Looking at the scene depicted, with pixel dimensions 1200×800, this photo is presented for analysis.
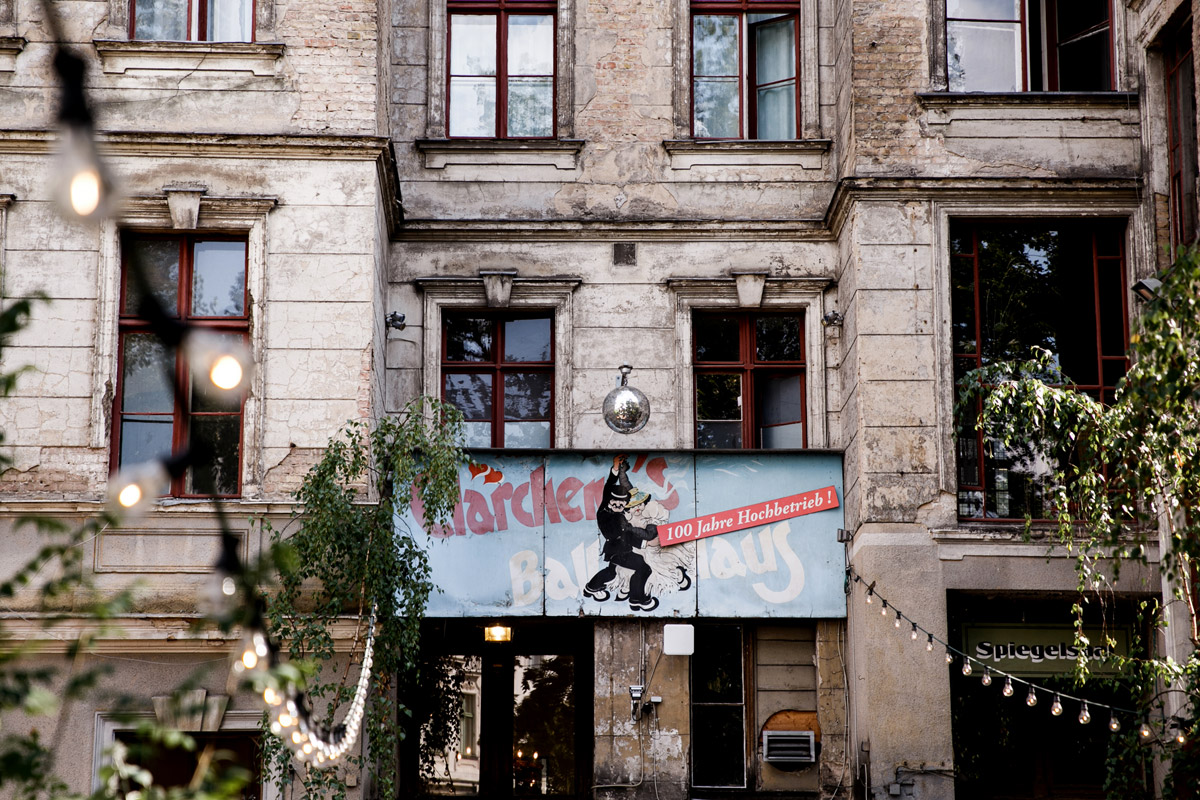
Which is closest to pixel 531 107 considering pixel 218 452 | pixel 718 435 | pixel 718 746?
pixel 718 435

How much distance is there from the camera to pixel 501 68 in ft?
49.6

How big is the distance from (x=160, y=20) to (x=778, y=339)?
6.54 metres

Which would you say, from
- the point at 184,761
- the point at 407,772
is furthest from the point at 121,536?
the point at 407,772

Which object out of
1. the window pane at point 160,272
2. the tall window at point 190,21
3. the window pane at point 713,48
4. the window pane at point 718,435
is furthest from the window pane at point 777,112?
the window pane at point 160,272

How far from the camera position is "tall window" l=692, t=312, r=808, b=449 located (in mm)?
14539

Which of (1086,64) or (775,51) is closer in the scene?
(1086,64)

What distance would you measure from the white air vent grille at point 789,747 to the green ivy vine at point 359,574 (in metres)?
3.60

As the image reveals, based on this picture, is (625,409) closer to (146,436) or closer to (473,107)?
(473,107)

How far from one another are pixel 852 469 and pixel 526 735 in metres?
3.99

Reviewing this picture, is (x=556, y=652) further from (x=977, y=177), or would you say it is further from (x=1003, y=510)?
(x=977, y=177)

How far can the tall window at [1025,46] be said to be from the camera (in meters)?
14.2

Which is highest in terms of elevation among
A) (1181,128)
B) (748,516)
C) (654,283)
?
(1181,128)

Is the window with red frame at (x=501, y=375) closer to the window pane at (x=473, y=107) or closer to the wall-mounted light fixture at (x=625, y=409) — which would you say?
the wall-mounted light fixture at (x=625, y=409)

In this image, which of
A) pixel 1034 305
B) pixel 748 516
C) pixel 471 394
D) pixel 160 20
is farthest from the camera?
pixel 471 394
